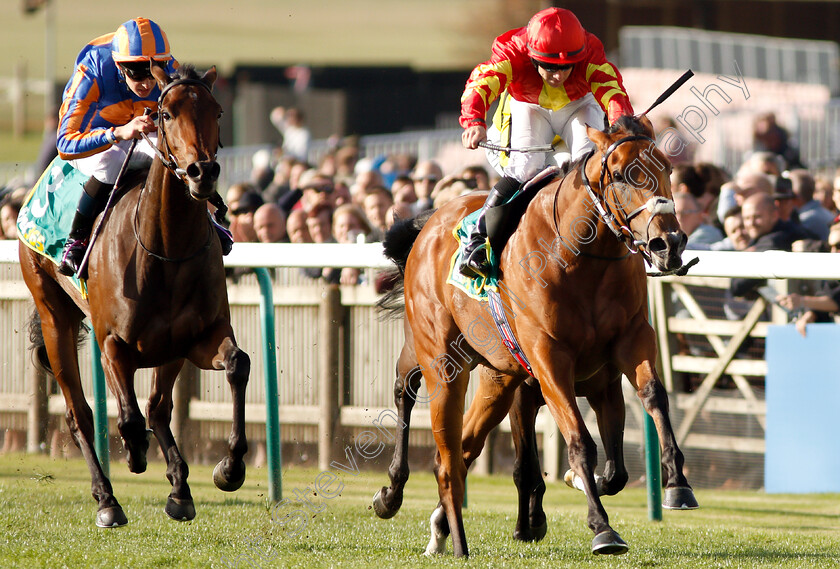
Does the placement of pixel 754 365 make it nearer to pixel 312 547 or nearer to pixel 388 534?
pixel 388 534

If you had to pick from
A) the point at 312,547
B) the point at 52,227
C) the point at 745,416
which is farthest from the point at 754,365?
the point at 52,227

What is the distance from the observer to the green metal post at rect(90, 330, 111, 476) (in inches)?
252

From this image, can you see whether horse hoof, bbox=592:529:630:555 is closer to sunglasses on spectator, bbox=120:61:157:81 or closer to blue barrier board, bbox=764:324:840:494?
blue barrier board, bbox=764:324:840:494

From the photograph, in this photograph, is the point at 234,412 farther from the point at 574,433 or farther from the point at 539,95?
the point at 539,95

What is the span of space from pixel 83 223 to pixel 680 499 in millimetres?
3026

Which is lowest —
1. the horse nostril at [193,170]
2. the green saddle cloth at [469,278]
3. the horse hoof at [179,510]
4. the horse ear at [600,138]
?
the horse hoof at [179,510]

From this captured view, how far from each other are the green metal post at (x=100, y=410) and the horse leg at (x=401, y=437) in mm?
1825

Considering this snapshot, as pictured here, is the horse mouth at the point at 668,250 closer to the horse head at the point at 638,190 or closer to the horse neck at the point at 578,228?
the horse head at the point at 638,190

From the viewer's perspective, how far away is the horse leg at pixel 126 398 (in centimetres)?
495

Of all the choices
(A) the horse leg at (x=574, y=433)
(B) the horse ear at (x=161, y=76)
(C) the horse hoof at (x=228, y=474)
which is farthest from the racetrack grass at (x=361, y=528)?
(B) the horse ear at (x=161, y=76)

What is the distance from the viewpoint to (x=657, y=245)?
378 cm

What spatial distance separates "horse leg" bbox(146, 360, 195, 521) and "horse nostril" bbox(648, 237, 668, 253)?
225cm

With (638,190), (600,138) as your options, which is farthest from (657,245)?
(600,138)

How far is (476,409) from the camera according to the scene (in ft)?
17.2
